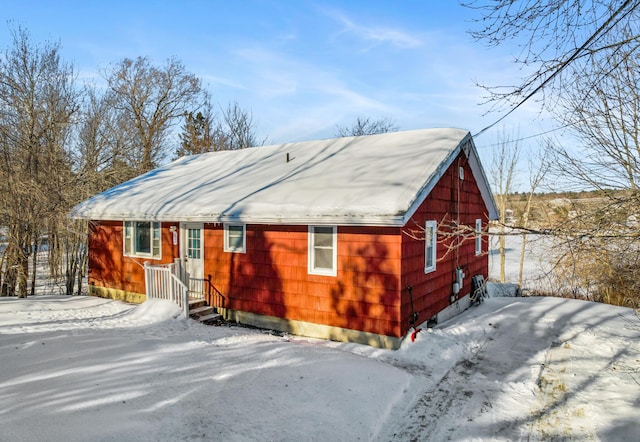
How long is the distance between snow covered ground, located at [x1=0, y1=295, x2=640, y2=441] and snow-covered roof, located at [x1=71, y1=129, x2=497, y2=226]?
107 inches

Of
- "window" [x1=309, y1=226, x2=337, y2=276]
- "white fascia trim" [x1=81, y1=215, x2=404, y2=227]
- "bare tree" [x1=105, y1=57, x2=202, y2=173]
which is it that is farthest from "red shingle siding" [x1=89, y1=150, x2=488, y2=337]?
"bare tree" [x1=105, y1=57, x2=202, y2=173]

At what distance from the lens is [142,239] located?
483 inches

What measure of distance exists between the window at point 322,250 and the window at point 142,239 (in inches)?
220

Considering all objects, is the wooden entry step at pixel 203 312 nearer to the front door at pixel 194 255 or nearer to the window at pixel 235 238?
the front door at pixel 194 255

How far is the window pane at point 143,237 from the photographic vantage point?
1210 centimetres

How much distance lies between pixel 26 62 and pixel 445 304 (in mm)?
17144

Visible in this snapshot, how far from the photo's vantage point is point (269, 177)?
11.3m

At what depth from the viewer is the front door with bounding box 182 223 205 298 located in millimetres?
10820

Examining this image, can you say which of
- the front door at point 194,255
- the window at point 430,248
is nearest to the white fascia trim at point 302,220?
the front door at point 194,255

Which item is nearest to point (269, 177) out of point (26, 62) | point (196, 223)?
point (196, 223)

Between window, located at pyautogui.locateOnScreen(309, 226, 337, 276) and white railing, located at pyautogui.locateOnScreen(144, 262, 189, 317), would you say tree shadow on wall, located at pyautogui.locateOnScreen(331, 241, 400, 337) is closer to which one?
window, located at pyautogui.locateOnScreen(309, 226, 337, 276)

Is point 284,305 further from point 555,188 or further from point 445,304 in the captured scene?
point 555,188

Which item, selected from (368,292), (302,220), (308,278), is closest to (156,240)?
(308,278)

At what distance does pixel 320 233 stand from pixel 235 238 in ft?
8.68
